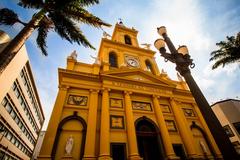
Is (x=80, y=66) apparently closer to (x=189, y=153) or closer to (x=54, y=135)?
(x=54, y=135)

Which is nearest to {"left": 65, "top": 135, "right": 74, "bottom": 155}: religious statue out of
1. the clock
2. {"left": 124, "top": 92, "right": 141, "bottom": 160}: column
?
{"left": 124, "top": 92, "right": 141, "bottom": 160}: column

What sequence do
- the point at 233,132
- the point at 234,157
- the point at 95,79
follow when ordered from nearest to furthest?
the point at 234,157, the point at 95,79, the point at 233,132

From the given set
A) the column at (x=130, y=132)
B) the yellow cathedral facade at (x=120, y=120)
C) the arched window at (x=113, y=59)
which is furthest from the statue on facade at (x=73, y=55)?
the column at (x=130, y=132)

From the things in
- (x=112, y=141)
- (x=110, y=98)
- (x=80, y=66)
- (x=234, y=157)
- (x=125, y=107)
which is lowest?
(x=234, y=157)

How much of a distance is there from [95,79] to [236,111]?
20162 mm

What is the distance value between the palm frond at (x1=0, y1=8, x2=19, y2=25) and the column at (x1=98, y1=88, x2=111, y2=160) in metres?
8.27

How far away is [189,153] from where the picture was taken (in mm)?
12242

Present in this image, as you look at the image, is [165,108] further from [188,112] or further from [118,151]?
[118,151]

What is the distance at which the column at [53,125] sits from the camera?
9.16m

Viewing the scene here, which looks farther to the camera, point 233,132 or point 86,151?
point 233,132

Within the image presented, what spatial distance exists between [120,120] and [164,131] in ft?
13.5

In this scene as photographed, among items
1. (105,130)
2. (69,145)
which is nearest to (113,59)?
(105,130)

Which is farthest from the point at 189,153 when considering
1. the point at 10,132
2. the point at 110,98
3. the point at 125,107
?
the point at 10,132

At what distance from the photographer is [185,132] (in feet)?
43.8
